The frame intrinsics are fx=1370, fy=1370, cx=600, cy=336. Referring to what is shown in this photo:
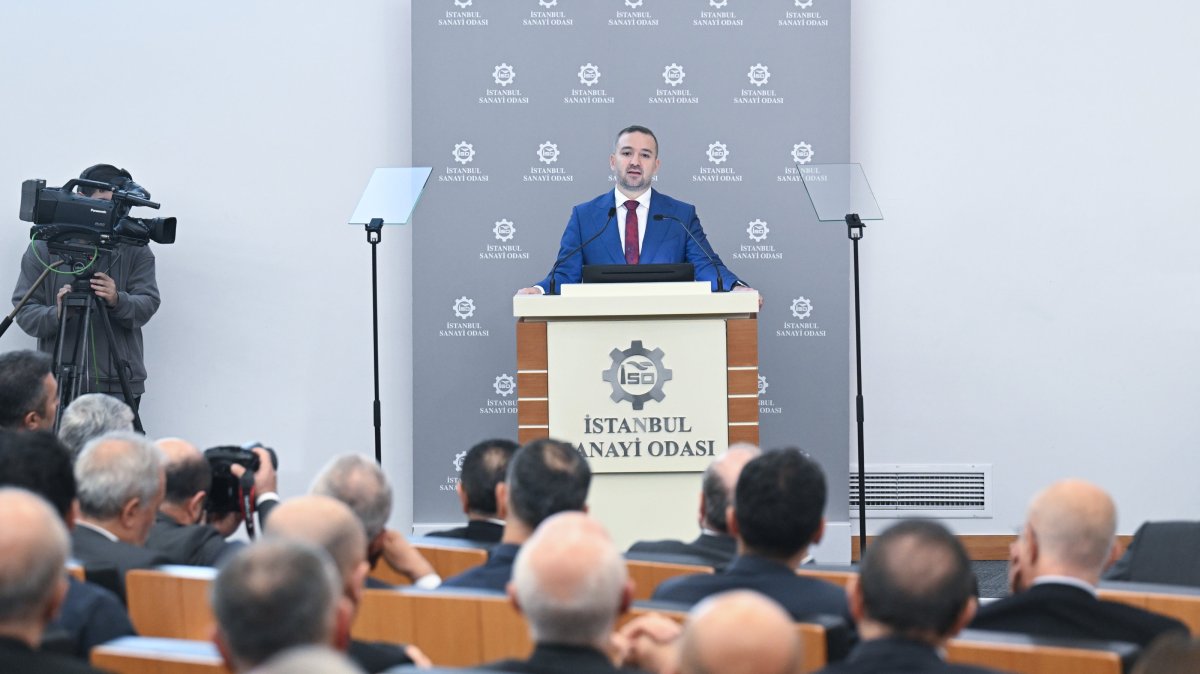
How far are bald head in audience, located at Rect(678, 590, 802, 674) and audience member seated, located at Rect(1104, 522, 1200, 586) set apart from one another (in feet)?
5.61

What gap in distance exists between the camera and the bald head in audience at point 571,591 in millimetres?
1781

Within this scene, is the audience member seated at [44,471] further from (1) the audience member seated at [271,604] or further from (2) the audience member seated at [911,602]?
(2) the audience member seated at [911,602]

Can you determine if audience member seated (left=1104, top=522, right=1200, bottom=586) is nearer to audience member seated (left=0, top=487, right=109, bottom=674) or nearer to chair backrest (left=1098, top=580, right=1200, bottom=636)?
chair backrest (left=1098, top=580, right=1200, bottom=636)

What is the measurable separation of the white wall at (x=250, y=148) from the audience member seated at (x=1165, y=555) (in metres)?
3.98

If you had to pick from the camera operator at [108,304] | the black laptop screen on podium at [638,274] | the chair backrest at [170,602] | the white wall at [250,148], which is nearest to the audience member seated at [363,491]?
the chair backrest at [170,602]

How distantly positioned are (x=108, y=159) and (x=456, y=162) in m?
1.63

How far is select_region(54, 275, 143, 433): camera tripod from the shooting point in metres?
5.34

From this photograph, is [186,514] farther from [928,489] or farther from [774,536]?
[928,489]

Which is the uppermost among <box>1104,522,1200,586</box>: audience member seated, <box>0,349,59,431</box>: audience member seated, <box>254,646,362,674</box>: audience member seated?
<box>0,349,59,431</box>: audience member seated

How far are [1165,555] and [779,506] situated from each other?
3.47 ft

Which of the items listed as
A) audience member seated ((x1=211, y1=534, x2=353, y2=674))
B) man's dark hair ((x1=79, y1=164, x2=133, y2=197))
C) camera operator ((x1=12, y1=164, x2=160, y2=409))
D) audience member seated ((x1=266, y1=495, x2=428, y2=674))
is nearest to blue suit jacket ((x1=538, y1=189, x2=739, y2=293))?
camera operator ((x1=12, y1=164, x2=160, y2=409))

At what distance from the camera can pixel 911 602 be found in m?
1.81

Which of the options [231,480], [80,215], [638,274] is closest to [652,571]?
[231,480]


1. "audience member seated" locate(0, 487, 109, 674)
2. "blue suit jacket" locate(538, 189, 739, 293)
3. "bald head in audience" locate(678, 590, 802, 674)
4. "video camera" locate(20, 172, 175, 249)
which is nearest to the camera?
"bald head in audience" locate(678, 590, 802, 674)
